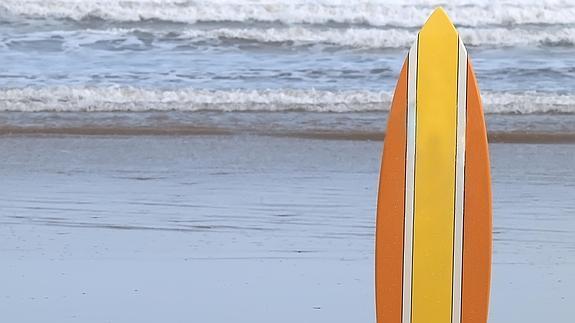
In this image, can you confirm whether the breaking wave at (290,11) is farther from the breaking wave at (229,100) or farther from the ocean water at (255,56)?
the breaking wave at (229,100)

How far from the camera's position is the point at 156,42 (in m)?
12.2

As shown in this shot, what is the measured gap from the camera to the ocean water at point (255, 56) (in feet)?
29.5

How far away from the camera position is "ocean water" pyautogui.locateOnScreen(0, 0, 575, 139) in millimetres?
8992

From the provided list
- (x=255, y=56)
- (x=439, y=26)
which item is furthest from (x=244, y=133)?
(x=439, y=26)

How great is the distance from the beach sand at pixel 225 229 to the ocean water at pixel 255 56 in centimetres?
118

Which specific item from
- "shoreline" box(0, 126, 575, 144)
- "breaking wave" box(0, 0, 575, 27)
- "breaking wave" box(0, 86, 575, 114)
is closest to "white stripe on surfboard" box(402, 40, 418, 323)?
"shoreline" box(0, 126, 575, 144)

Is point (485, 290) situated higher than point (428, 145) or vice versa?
point (428, 145)

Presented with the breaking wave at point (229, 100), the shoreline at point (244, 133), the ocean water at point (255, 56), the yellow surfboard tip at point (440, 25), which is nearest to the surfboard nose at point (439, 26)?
the yellow surfboard tip at point (440, 25)

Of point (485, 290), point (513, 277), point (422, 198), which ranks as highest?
point (422, 198)

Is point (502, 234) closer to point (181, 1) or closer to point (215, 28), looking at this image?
point (215, 28)

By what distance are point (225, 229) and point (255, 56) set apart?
20.4ft

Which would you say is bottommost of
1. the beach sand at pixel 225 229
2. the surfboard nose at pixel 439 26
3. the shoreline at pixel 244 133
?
the beach sand at pixel 225 229

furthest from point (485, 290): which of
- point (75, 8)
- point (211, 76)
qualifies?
point (75, 8)

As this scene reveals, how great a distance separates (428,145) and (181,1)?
12179 millimetres
